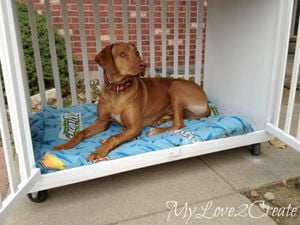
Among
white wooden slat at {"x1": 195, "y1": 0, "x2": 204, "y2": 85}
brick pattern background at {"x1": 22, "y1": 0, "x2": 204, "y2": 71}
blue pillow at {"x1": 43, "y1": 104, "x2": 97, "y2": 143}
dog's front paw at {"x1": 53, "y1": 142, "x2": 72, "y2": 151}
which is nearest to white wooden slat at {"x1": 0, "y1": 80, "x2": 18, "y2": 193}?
dog's front paw at {"x1": 53, "y1": 142, "x2": 72, "y2": 151}

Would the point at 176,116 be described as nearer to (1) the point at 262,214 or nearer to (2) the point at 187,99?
(2) the point at 187,99

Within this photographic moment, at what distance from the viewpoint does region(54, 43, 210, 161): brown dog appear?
7.55 ft

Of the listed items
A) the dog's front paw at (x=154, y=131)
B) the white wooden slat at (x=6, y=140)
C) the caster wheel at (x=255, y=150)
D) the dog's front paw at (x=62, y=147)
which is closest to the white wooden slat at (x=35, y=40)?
the dog's front paw at (x=62, y=147)

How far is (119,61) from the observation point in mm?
2311

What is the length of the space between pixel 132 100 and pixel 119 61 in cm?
35

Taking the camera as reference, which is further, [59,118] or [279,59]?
[59,118]

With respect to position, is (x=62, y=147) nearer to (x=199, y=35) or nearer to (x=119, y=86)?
A: (x=119, y=86)

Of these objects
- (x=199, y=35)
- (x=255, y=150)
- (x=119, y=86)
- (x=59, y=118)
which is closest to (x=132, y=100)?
(x=119, y=86)

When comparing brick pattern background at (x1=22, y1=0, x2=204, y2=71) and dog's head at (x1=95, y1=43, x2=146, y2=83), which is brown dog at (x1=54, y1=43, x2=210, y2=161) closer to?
dog's head at (x1=95, y1=43, x2=146, y2=83)

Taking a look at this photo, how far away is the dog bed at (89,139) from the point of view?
2.04 m

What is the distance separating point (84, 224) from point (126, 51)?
4.10 ft

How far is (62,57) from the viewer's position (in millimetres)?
4195

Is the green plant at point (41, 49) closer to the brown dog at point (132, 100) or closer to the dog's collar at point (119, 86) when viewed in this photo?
the brown dog at point (132, 100)

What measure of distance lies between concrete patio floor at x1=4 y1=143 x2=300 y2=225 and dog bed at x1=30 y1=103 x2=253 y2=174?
0.79ft
